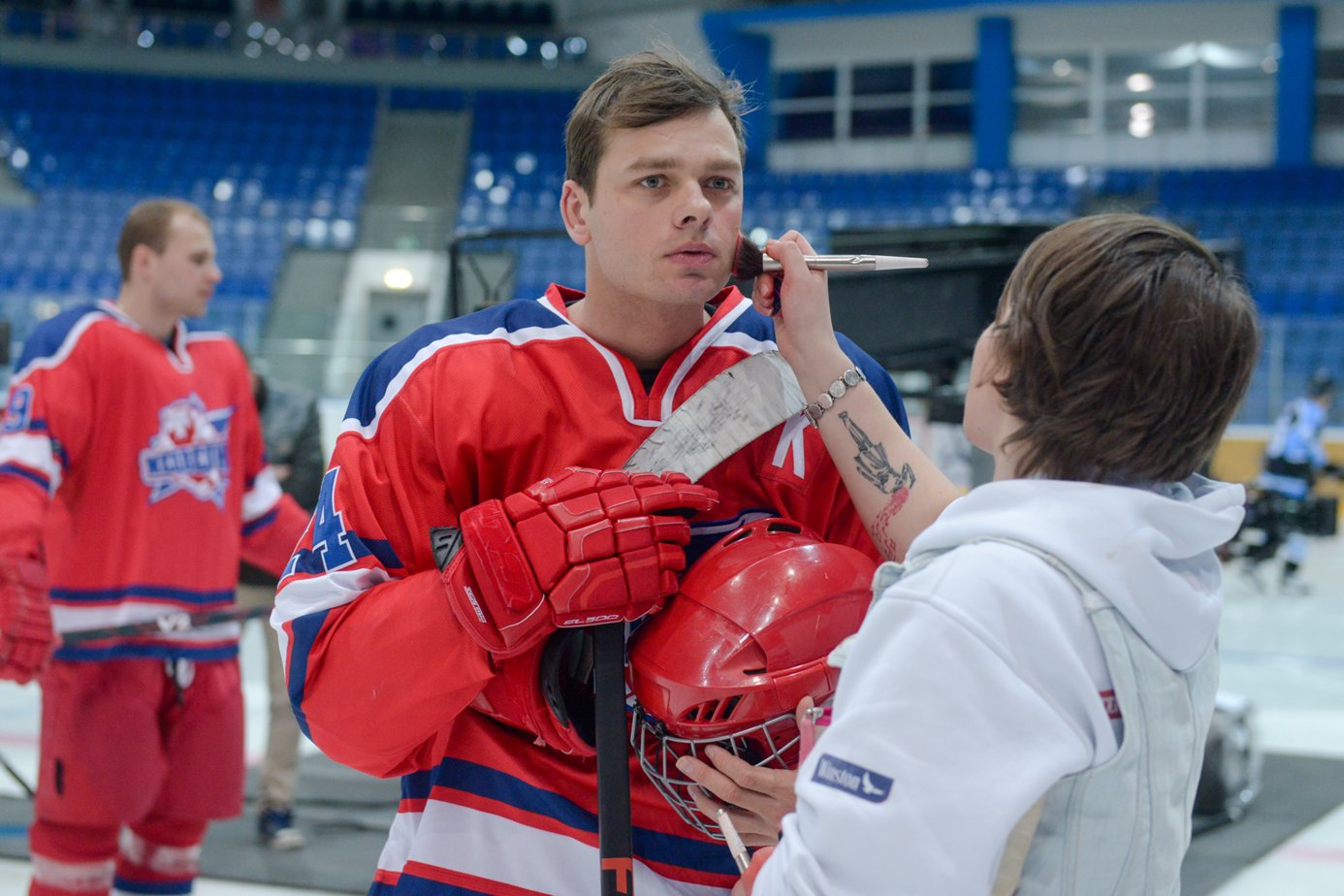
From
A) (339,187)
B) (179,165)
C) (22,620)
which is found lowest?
(22,620)

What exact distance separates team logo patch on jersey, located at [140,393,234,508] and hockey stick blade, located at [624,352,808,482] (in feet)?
6.63

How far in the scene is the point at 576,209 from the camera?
1.65 m

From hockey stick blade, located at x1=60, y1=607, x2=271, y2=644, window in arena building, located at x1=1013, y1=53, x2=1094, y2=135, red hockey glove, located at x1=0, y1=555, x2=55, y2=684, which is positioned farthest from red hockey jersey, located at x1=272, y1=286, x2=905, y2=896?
window in arena building, located at x1=1013, y1=53, x2=1094, y2=135

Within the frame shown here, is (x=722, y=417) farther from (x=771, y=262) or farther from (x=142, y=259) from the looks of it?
(x=142, y=259)

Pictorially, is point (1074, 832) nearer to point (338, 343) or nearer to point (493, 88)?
point (338, 343)

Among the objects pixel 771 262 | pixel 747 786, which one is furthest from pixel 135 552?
pixel 747 786

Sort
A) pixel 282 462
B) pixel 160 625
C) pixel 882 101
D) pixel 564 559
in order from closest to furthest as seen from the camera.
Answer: pixel 564 559
pixel 160 625
pixel 282 462
pixel 882 101

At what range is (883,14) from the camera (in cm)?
1543

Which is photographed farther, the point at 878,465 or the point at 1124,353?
the point at 878,465

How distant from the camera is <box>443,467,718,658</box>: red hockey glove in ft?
4.25

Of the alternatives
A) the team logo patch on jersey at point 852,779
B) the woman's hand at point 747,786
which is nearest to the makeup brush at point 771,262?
the woman's hand at point 747,786

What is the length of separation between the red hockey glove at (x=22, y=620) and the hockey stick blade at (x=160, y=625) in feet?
0.97

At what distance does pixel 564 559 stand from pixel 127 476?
86.2 inches

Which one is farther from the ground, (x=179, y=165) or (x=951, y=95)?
(x=951, y=95)
